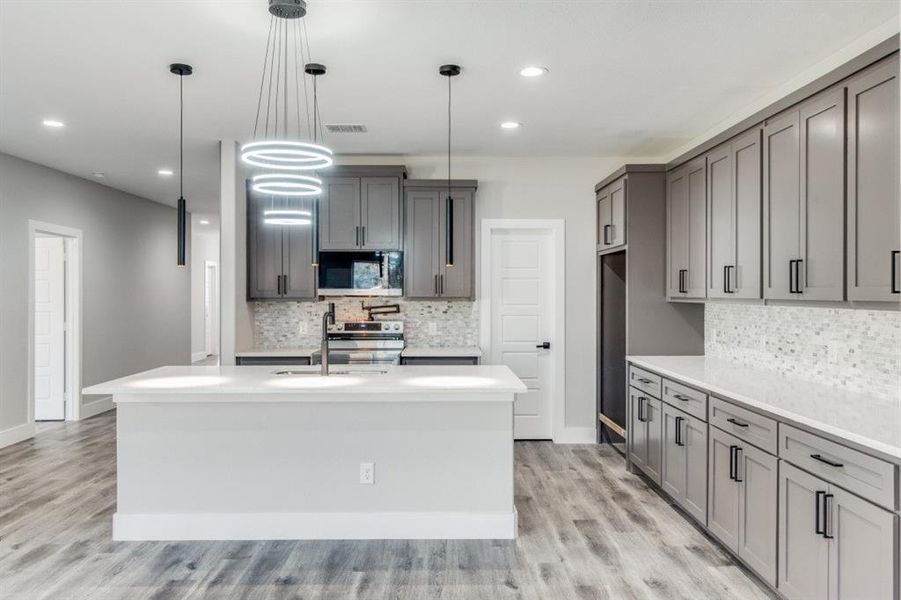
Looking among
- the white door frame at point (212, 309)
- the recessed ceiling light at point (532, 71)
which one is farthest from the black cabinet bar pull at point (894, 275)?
the white door frame at point (212, 309)

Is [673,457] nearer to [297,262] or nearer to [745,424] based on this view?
[745,424]

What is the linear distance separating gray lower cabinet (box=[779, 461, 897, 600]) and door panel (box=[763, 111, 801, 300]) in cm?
105

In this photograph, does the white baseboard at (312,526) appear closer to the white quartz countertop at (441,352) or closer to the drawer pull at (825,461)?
the drawer pull at (825,461)

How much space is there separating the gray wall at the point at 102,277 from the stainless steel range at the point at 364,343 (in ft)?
9.34

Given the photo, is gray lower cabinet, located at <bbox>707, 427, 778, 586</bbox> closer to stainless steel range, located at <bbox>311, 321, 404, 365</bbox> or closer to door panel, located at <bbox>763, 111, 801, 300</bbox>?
door panel, located at <bbox>763, 111, 801, 300</bbox>

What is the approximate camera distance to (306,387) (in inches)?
118

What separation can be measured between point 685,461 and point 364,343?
2899 mm

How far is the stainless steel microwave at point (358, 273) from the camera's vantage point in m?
5.32

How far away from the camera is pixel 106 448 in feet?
17.2

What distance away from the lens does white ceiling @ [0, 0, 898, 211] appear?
269 cm

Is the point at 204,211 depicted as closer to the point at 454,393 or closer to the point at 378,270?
the point at 378,270

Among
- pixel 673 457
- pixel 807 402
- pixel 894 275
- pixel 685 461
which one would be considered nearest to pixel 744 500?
pixel 807 402

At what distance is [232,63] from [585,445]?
421cm

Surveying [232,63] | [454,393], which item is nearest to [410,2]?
[232,63]
